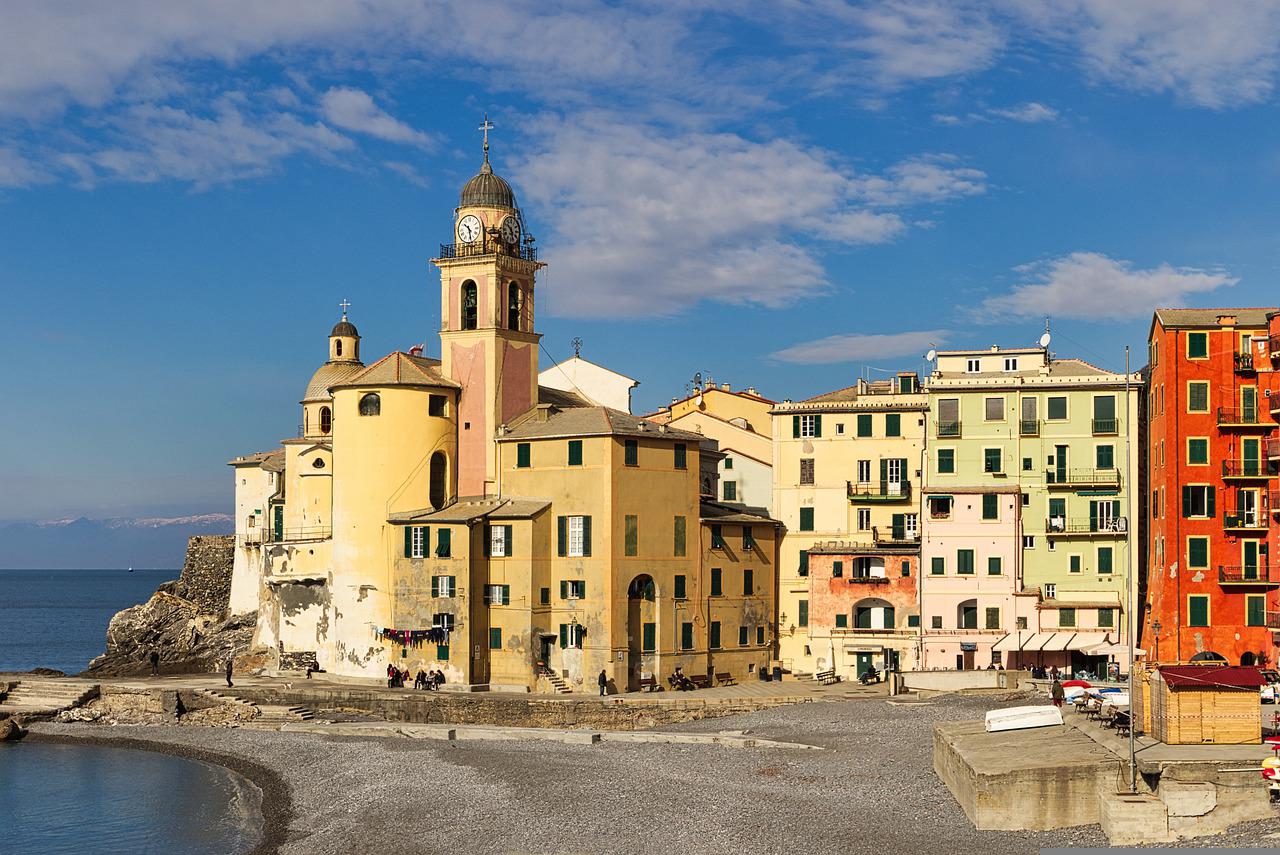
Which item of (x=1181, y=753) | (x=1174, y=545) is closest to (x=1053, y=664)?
(x=1174, y=545)

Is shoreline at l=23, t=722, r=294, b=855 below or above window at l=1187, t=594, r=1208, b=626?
below

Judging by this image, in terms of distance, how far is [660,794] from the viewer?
1746 inches

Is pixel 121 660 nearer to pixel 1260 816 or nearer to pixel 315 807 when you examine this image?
pixel 315 807

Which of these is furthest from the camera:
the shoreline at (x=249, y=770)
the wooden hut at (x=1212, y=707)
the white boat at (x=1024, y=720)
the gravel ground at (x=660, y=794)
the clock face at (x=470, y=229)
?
the clock face at (x=470, y=229)

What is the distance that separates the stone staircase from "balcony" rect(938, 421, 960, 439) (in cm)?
3974

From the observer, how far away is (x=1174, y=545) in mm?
60500

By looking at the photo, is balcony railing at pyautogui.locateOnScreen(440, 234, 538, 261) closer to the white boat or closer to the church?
the church

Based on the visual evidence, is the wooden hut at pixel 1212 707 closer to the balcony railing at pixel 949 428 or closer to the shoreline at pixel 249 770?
the shoreline at pixel 249 770

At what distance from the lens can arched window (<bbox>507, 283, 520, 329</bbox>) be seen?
7231 cm

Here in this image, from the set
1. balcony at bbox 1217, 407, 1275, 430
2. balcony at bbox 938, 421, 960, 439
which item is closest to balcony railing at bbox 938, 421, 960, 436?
balcony at bbox 938, 421, 960, 439

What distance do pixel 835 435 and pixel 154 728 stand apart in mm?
32495

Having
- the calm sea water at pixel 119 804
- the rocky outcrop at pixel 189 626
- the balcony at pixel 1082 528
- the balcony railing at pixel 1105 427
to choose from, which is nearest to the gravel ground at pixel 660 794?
the calm sea water at pixel 119 804

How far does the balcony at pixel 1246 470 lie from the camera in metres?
60.1

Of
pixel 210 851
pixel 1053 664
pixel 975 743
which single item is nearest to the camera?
pixel 975 743
